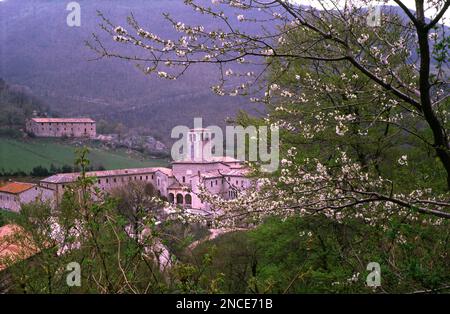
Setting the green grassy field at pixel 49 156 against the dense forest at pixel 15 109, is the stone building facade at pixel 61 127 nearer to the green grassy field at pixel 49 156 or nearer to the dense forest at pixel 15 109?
the dense forest at pixel 15 109

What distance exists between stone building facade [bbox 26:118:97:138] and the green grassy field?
8.72ft

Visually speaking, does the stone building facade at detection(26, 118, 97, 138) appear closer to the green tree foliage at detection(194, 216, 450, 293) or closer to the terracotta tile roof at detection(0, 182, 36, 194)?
the terracotta tile roof at detection(0, 182, 36, 194)

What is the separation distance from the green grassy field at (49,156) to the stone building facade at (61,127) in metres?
2.66

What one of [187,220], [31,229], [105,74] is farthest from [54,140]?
[187,220]

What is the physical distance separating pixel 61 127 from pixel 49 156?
46.1ft

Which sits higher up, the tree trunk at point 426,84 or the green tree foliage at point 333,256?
the tree trunk at point 426,84


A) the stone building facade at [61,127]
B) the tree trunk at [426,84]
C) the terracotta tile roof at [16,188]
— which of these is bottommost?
the terracotta tile roof at [16,188]

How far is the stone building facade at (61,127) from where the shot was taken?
73250mm

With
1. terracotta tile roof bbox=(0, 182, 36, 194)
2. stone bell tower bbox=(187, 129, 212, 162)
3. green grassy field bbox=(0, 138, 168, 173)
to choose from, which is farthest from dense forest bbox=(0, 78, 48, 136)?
stone bell tower bbox=(187, 129, 212, 162)

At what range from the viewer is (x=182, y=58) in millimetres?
4141

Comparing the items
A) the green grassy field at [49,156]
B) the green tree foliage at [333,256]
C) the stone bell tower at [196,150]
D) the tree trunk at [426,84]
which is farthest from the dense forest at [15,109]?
the tree trunk at [426,84]

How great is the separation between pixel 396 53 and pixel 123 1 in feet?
451

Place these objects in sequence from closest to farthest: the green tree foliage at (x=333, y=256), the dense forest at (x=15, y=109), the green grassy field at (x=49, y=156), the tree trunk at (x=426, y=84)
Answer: the tree trunk at (x=426, y=84), the green tree foliage at (x=333, y=256), the green grassy field at (x=49, y=156), the dense forest at (x=15, y=109)
